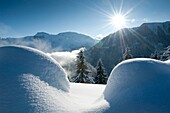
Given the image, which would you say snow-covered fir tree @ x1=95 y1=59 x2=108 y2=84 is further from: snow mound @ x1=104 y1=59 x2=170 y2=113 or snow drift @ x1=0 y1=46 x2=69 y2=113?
snow mound @ x1=104 y1=59 x2=170 y2=113

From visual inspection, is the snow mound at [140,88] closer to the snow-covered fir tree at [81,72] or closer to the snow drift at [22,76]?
the snow drift at [22,76]

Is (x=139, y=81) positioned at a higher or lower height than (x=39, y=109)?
higher

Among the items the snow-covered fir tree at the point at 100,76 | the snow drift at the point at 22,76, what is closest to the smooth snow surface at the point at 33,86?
the snow drift at the point at 22,76

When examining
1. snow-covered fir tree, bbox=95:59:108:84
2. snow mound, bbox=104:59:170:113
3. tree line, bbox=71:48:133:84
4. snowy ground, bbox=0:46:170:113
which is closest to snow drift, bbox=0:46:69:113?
snowy ground, bbox=0:46:170:113

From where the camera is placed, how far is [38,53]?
716cm

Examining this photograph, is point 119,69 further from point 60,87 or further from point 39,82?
point 39,82

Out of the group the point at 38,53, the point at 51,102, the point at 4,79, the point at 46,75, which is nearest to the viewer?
the point at 51,102

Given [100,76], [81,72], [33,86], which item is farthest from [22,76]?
[100,76]

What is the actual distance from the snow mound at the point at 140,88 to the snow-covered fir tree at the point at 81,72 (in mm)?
26187

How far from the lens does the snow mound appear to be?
15.5 ft

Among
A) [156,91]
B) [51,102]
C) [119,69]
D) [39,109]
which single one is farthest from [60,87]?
[156,91]

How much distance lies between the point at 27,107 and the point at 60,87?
1.71 metres

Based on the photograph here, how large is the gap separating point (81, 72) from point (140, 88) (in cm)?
2773

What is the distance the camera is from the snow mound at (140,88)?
Answer: 474cm
